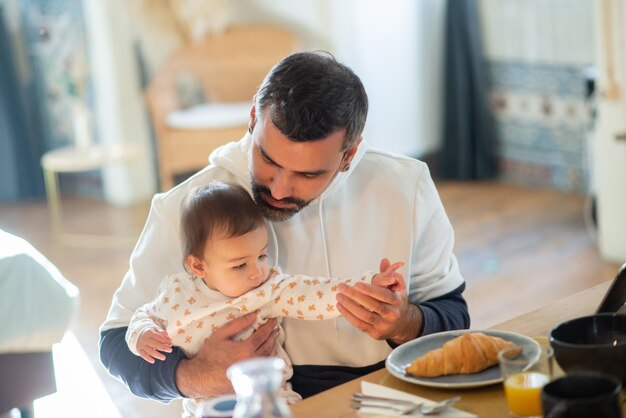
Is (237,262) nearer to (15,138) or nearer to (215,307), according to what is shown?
(215,307)

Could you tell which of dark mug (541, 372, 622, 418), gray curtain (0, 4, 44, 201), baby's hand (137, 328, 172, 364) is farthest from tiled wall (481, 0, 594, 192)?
dark mug (541, 372, 622, 418)

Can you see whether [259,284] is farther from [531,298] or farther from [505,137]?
[505,137]

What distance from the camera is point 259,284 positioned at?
1.98 meters

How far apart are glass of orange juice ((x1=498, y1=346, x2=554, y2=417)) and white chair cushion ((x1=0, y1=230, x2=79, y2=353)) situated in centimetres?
173

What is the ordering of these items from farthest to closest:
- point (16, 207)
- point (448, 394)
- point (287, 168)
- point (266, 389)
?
point (16, 207), point (287, 168), point (448, 394), point (266, 389)

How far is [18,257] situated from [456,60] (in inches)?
158

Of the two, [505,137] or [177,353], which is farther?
[505,137]

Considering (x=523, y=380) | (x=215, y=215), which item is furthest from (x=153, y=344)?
(x=523, y=380)

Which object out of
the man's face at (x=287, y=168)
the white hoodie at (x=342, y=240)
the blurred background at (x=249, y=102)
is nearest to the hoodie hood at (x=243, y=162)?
the white hoodie at (x=342, y=240)

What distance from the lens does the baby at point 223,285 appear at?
6.37 ft

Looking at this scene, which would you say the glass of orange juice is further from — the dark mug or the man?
the man

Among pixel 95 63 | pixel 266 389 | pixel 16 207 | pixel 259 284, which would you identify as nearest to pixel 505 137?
pixel 95 63

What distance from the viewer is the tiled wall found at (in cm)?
578

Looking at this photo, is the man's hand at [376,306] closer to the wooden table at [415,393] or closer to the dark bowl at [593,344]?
the wooden table at [415,393]
